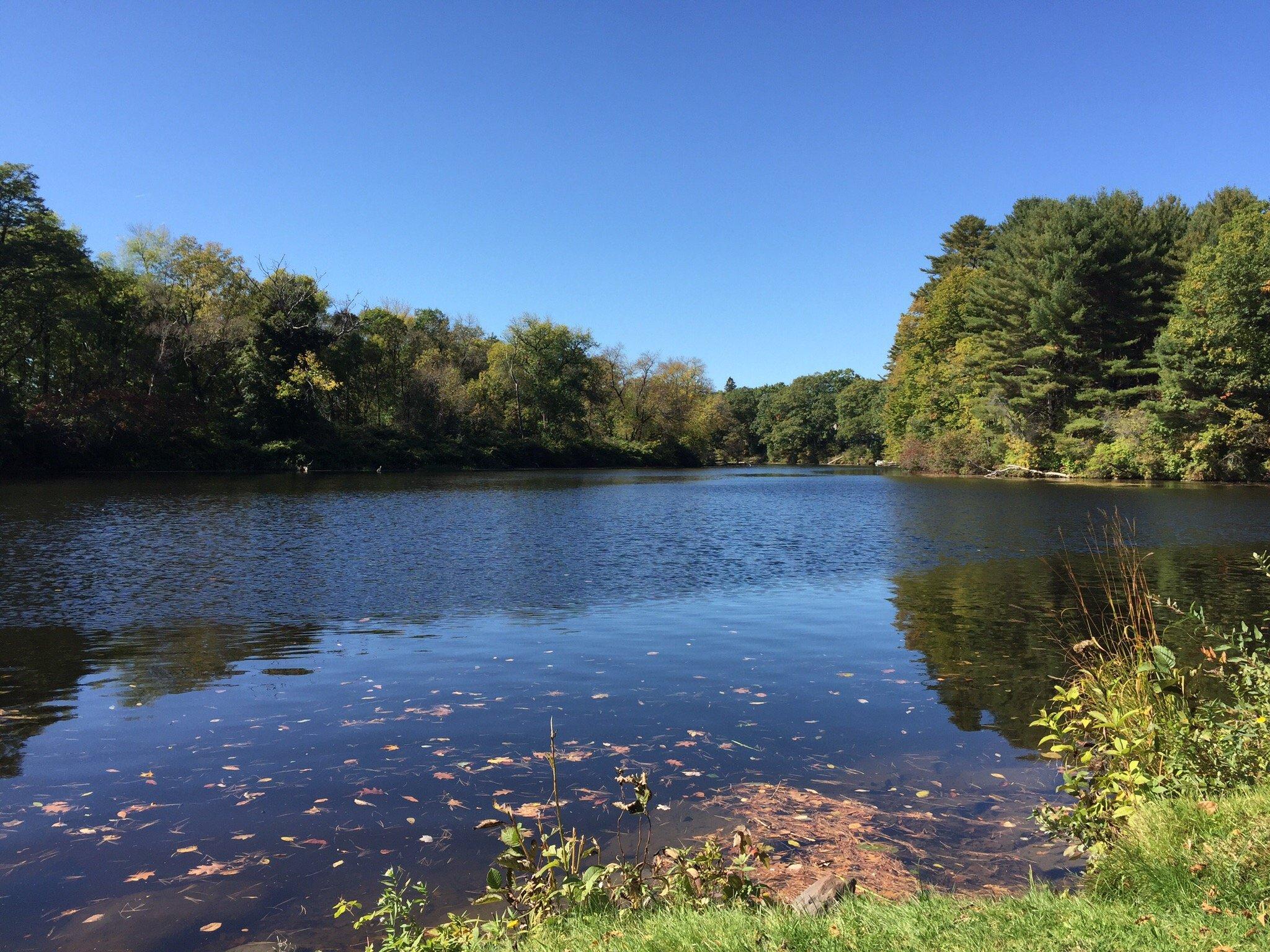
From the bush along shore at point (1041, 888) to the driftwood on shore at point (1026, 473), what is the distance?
57.3m

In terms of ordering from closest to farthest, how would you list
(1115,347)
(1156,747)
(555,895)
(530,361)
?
(555,895) → (1156,747) → (1115,347) → (530,361)

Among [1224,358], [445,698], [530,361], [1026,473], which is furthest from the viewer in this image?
[530,361]

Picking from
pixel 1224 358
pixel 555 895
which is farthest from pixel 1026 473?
pixel 555 895

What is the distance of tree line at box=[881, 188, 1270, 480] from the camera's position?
145 feet

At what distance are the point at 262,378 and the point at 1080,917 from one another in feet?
229

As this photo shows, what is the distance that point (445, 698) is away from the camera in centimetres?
941

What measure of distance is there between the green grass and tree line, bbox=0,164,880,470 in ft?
199

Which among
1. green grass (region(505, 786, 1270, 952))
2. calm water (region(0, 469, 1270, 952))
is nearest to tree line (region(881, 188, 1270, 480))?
calm water (region(0, 469, 1270, 952))

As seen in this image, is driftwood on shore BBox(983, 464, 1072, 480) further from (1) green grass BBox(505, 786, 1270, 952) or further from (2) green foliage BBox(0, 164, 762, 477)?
(1) green grass BBox(505, 786, 1270, 952)

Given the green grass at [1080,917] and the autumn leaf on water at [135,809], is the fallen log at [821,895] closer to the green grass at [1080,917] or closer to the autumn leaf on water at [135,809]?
the green grass at [1080,917]

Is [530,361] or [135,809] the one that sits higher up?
[530,361]

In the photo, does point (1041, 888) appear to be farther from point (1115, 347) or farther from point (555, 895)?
point (1115, 347)

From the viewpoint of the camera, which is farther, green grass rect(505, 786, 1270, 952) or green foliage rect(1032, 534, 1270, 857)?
green foliage rect(1032, 534, 1270, 857)

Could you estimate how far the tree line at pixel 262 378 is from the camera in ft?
176
